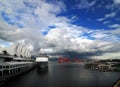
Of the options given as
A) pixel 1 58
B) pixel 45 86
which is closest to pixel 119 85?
pixel 45 86

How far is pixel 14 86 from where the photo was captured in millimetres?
40938

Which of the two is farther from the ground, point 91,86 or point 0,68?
point 0,68

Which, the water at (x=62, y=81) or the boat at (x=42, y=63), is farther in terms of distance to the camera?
the boat at (x=42, y=63)

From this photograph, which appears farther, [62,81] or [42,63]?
[42,63]

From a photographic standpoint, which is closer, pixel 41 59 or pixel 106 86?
pixel 106 86

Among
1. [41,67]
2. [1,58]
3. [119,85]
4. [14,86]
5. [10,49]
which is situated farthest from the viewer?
[41,67]

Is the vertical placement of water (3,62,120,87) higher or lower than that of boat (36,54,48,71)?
lower

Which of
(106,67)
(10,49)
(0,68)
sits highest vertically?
(10,49)

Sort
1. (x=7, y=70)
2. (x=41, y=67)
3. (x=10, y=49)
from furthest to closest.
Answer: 1. (x=41, y=67)
2. (x=10, y=49)
3. (x=7, y=70)

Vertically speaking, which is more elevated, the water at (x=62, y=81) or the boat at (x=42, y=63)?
the boat at (x=42, y=63)

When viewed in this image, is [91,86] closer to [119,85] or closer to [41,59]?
[119,85]

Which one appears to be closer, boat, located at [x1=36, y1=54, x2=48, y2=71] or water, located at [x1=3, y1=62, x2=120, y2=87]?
water, located at [x1=3, y1=62, x2=120, y2=87]

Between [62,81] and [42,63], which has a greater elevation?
[42,63]

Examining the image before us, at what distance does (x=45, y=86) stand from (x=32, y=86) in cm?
377
